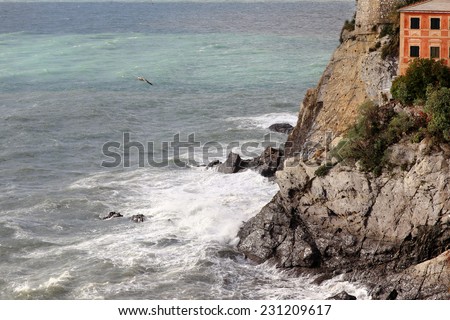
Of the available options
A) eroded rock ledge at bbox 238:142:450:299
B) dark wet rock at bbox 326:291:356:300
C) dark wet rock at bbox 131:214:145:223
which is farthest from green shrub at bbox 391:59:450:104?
dark wet rock at bbox 131:214:145:223

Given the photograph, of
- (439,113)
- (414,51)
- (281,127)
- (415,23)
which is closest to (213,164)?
(281,127)

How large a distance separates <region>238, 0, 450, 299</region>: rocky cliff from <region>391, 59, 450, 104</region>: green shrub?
273cm

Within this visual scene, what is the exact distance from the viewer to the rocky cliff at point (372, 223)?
44.9m

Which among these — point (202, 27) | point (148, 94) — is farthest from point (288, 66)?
point (202, 27)

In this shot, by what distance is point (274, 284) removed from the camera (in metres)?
47.2

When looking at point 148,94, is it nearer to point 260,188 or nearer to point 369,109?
point 260,188

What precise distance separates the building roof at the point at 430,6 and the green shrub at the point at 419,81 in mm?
3207

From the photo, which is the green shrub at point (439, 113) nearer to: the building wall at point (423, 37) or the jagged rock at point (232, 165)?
the building wall at point (423, 37)

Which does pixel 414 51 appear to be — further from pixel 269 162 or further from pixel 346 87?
pixel 269 162

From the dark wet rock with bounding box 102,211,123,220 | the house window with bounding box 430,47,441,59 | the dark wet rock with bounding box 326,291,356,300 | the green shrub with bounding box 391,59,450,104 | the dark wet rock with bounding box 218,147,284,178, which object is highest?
the house window with bounding box 430,47,441,59

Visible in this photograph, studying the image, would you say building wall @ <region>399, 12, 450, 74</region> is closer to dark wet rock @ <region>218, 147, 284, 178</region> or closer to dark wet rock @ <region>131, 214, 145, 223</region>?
dark wet rock @ <region>218, 147, 284, 178</region>

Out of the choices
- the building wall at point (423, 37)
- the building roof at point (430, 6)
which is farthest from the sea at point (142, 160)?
the building roof at point (430, 6)

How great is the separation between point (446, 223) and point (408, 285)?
11.9ft

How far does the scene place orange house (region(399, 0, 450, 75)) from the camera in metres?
50.4
